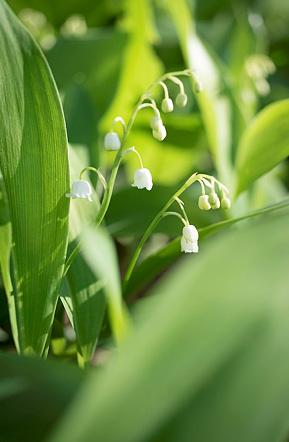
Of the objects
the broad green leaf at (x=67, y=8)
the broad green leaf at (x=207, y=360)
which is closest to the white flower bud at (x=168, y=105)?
the broad green leaf at (x=207, y=360)

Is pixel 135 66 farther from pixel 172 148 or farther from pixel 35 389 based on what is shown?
pixel 35 389

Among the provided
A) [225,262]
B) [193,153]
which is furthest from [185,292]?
[193,153]

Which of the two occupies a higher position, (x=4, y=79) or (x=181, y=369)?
(x=4, y=79)

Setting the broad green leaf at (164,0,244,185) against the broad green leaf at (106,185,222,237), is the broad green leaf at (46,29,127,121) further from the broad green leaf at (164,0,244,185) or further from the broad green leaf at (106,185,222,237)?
the broad green leaf at (106,185,222,237)

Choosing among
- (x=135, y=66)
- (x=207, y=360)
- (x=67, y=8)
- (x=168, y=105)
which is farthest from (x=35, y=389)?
(x=67, y=8)

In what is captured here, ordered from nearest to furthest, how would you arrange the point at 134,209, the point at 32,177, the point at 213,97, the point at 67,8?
the point at 32,177 < the point at 134,209 < the point at 213,97 < the point at 67,8

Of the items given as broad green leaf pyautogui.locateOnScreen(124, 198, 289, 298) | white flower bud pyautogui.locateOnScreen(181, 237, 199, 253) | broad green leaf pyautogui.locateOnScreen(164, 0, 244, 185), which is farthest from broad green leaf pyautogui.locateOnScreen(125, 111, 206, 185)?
white flower bud pyautogui.locateOnScreen(181, 237, 199, 253)

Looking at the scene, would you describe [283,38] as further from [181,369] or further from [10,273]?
[181,369]
